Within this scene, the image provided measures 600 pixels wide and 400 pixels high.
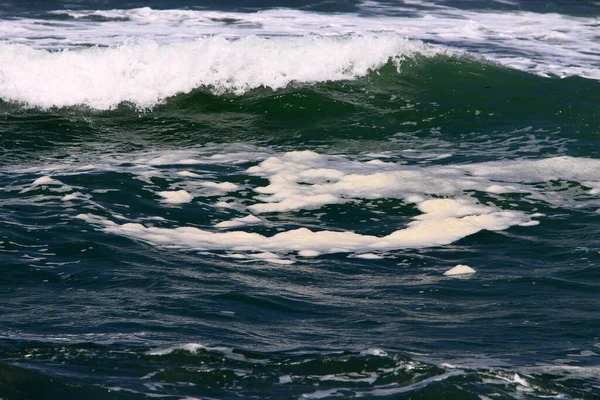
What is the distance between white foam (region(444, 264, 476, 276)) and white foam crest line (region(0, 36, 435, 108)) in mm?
6297

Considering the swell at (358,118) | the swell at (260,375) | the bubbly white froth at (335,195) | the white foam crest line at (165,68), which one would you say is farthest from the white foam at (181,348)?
the white foam crest line at (165,68)

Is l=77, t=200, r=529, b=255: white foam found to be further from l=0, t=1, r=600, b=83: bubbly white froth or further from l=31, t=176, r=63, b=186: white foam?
l=0, t=1, r=600, b=83: bubbly white froth

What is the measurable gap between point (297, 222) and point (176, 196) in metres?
1.08

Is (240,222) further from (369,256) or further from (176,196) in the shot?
(369,256)

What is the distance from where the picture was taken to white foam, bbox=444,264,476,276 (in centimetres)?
543

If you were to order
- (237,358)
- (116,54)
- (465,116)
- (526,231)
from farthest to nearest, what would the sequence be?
(116,54)
(465,116)
(526,231)
(237,358)

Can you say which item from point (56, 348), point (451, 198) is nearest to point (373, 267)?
point (451, 198)

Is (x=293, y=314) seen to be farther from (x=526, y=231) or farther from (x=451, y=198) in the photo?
(x=451, y=198)

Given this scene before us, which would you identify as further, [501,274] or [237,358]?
[501,274]

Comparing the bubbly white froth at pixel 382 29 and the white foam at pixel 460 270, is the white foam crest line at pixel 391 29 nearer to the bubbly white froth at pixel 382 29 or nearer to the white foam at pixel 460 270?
the bubbly white froth at pixel 382 29

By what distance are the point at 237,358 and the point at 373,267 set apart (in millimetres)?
1850

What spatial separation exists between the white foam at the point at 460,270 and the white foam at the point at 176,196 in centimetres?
233

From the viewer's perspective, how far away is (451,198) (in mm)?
7105

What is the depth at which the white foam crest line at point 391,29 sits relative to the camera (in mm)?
15336
